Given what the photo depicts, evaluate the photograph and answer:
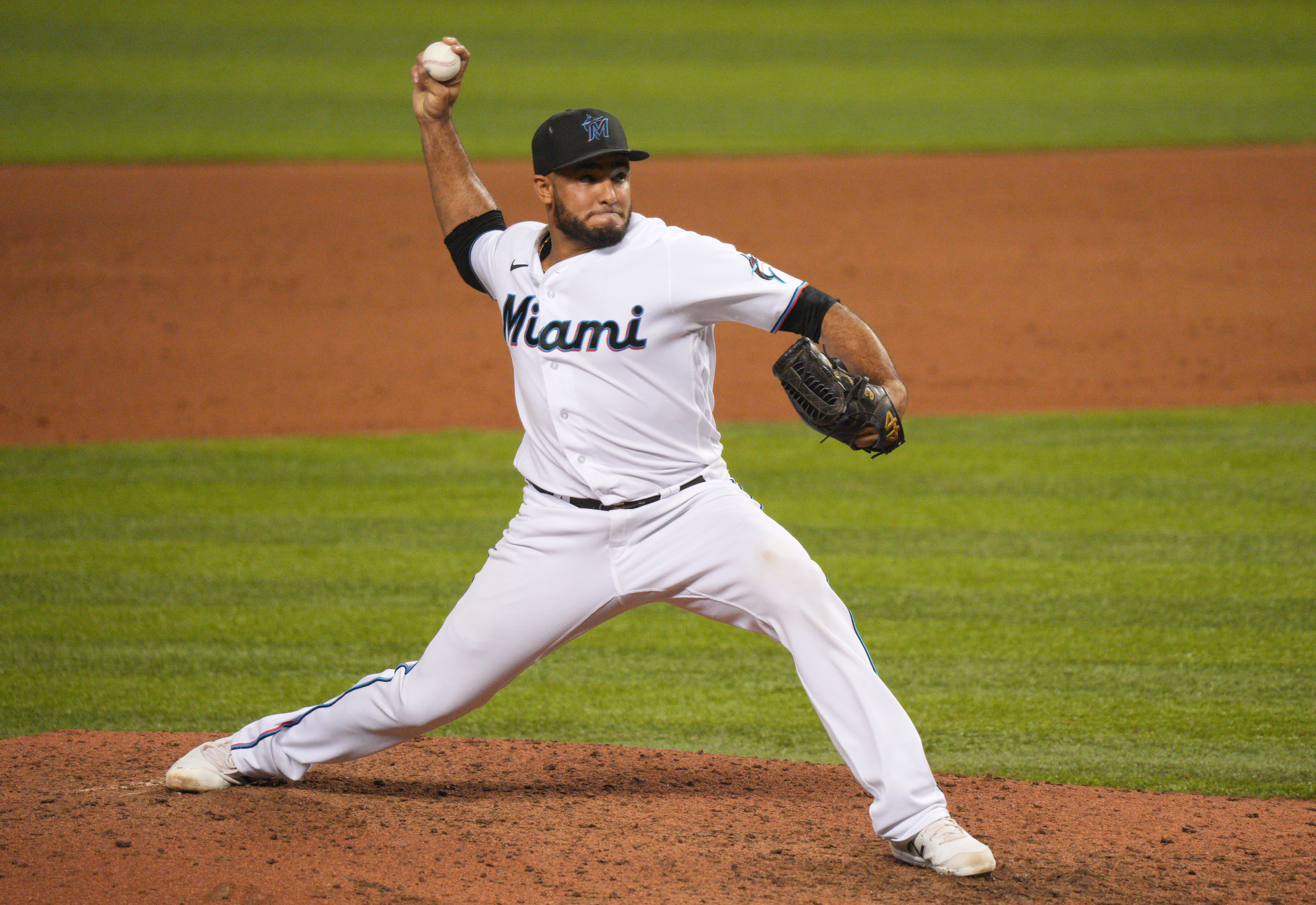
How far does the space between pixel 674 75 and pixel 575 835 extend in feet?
69.7

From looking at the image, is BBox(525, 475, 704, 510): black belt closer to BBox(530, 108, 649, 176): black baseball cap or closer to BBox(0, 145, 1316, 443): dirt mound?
BBox(530, 108, 649, 176): black baseball cap

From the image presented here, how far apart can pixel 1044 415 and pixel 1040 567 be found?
10.0ft

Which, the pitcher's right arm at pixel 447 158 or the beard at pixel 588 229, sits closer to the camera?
the beard at pixel 588 229

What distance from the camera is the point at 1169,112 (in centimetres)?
2044

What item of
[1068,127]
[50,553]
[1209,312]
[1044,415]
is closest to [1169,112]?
[1068,127]

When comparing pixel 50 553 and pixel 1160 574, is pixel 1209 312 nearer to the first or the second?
pixel 1160 574

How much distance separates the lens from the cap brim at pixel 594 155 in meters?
3.62

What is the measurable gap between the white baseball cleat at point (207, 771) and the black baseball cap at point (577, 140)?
1842mm

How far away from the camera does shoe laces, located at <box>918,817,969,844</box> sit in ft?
11.5

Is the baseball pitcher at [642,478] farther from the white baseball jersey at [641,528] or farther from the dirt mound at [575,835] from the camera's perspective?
the dirt mound at [575,835]

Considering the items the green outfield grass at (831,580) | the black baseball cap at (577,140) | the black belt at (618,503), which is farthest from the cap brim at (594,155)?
the green outfield grass at (831,580)

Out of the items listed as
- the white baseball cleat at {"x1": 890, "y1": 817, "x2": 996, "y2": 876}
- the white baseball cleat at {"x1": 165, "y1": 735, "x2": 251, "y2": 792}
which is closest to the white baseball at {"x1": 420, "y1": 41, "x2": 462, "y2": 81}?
the white baseball cleat at {"x1": 165, "y1": 735, "x2": 251, "y2": 792}

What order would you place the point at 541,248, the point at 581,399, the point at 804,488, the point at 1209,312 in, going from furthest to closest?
the point at 1209,312
the point at 804,488
the point at 541,248
the point at 581,399

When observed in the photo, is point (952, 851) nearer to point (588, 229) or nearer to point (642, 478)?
point (642, 478)
